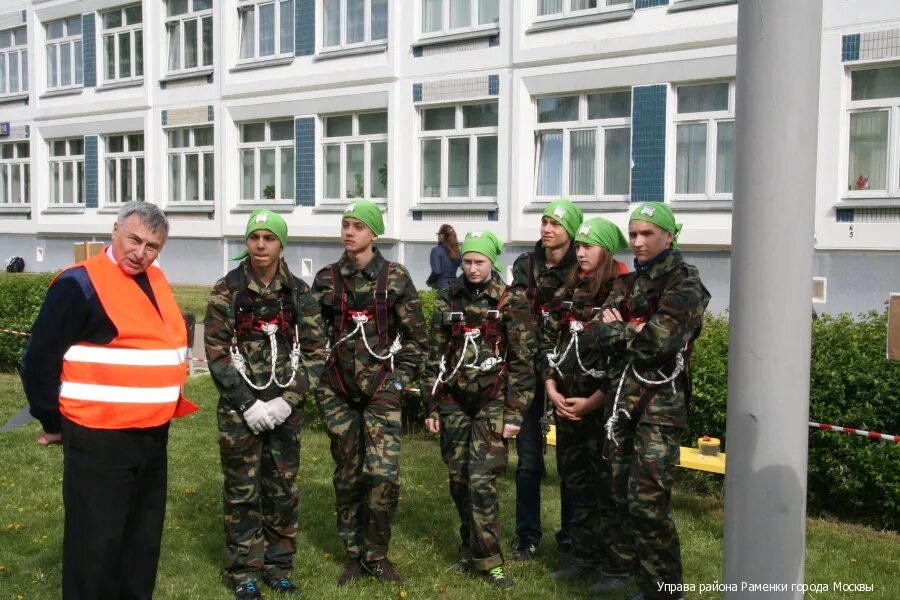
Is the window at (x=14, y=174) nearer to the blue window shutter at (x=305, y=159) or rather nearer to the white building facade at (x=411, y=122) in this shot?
the white building facade at (x=411, y=122)

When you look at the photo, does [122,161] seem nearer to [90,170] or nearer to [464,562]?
[90,170]

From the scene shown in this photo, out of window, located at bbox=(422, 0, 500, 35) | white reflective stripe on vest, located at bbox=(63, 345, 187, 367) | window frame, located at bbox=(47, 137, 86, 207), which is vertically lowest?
white reflective stripe on vest, located at bbox=(63, 345, 187, 367)

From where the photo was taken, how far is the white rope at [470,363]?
573 centimetres

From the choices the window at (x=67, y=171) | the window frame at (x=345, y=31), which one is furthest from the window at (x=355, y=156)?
the window at (x=67, y=171)

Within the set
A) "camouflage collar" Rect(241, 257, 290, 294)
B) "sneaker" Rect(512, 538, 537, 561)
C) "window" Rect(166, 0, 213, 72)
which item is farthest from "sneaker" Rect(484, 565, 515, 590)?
"window" Rect(166, 0, 213, 72)

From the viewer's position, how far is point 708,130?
17281mm

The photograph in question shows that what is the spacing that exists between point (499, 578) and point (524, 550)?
56 cm

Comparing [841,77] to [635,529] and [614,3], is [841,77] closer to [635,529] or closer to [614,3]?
[614,3]

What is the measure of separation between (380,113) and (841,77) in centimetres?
1022

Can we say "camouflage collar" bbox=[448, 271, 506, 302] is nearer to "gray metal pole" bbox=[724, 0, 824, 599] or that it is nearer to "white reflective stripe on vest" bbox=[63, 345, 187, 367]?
"white reflective stripe on vest" bbox=[63, 345, 187, 367]

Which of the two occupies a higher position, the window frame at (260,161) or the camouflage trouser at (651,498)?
the window frame at (260,161)

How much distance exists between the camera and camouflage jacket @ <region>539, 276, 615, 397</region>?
5.64 meters

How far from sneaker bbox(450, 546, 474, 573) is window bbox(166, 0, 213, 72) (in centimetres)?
2185

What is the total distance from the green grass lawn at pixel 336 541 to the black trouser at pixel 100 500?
119 centimetres
